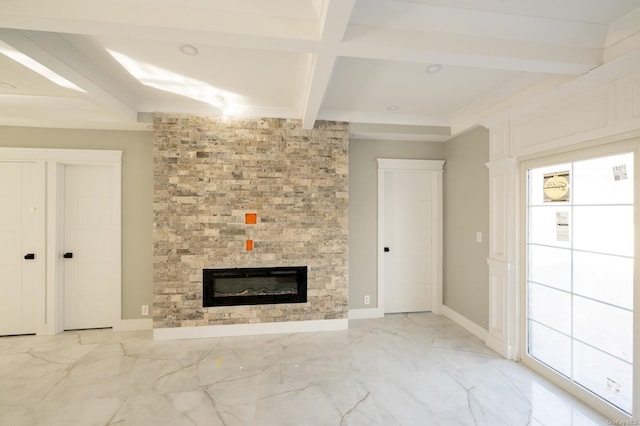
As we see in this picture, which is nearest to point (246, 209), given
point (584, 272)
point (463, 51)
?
point (463, 51)

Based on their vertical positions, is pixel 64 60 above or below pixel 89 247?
above

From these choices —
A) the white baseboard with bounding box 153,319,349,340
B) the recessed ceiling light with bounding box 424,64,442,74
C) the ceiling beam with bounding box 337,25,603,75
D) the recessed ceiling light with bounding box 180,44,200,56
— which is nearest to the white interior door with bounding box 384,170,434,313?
the white baseboard with bounding box 153,319,349,340

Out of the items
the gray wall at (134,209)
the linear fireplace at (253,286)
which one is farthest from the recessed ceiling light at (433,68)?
the gray wall at (134,209)

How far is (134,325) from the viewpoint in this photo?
3590 millimetres

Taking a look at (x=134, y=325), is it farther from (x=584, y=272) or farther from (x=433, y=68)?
(x=584, y=272)

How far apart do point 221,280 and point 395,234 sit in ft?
8.32

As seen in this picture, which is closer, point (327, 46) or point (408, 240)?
point (327, 46)

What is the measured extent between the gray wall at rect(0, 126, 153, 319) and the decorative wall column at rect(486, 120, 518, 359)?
4240 millimetres

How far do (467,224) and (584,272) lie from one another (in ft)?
4.63

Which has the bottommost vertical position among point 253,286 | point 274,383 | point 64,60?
point 274,383

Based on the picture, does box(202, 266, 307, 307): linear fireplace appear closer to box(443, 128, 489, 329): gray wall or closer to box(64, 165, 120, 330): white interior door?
box(64, 165, 120, 330): white interior door

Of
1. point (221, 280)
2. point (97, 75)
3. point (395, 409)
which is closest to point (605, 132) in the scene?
point (395, 409)

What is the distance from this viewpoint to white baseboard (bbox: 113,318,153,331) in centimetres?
356

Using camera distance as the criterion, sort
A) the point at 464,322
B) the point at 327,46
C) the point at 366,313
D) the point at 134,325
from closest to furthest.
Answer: the point at 327,46
the point at 134,325
the point at 464,322
the point at 366,313
